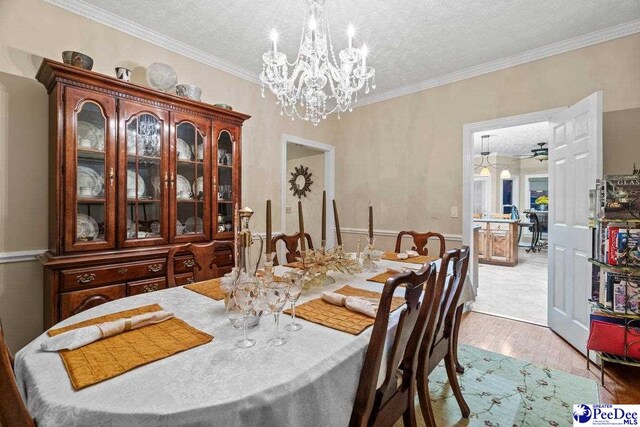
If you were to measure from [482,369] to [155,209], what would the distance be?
2.74m

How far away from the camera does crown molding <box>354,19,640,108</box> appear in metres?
2.50

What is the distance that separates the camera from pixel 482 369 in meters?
2.19

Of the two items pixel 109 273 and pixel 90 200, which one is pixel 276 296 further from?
pixel 90 200

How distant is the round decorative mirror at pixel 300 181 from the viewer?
17.0 feet

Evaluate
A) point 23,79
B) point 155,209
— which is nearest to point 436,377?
point 155,209

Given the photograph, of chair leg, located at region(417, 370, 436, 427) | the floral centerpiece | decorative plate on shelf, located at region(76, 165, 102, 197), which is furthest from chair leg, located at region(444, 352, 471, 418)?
decorative plate on shelf, located at region(76, 165, 102, 197)

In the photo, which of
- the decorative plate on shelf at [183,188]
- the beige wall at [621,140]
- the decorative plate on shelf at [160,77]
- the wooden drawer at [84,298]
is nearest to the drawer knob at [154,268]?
the wooden drawer at [84,298]

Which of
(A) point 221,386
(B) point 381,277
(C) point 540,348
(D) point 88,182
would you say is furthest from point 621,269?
(D) point 88,182

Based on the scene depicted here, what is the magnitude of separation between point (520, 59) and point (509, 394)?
2.99 meters

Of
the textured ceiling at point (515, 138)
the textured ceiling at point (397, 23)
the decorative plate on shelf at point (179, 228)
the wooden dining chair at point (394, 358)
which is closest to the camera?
the wooden dining chair at point (394, 358)

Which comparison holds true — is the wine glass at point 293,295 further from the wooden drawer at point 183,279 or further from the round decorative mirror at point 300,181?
the round decorative mirror at point 300,181

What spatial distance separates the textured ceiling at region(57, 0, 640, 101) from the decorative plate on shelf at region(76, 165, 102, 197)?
1257mm

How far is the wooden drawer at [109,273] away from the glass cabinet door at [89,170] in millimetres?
150

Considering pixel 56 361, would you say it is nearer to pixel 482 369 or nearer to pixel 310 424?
pixel 310 424
